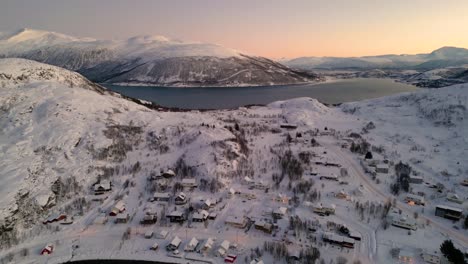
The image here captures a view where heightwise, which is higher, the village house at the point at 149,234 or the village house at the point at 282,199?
Answer: the village house at the point at 282,199

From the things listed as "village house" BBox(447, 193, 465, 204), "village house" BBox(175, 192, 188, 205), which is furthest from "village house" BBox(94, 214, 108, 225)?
"village house" BBox(447, 193, 465, 204)

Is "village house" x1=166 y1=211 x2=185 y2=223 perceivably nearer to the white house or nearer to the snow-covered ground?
the snow-covered ground

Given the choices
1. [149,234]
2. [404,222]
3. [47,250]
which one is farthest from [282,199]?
[47,250]

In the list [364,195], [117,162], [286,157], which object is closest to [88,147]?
[117,162]

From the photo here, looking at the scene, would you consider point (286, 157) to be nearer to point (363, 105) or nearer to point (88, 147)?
point (88, 147)

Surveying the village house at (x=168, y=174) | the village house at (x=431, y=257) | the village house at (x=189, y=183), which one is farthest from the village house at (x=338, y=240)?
the village house at (x=168, y=174)

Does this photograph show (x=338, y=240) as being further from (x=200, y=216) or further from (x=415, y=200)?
(x=415, y=200)

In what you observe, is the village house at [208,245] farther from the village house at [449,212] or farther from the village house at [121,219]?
the village house at [449,212]
